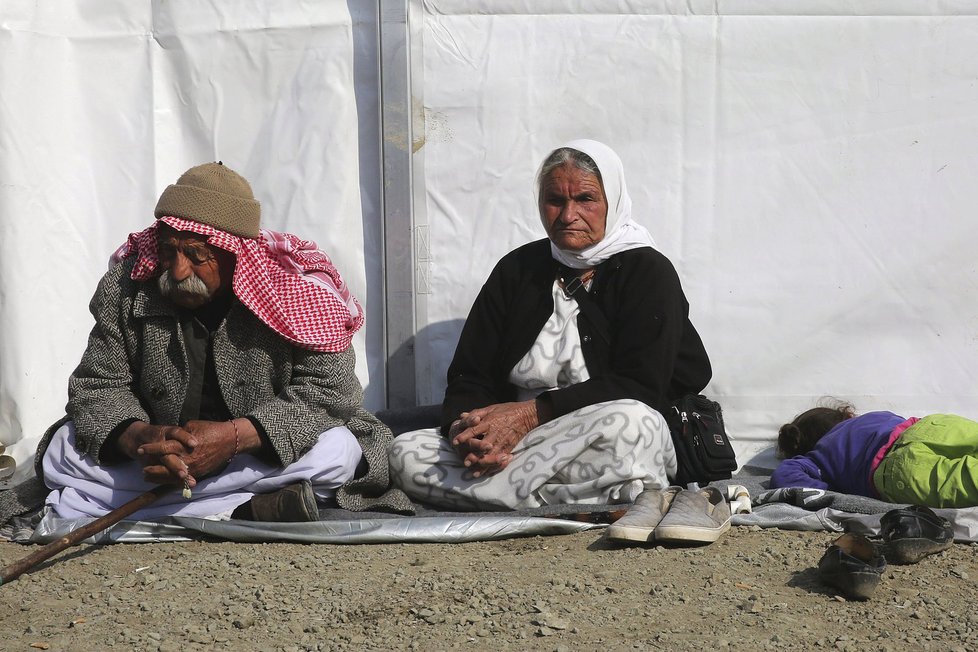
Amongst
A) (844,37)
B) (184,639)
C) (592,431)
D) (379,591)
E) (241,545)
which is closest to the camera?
(184,639)

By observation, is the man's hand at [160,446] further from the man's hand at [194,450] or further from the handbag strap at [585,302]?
the handbag strap at [585,302]

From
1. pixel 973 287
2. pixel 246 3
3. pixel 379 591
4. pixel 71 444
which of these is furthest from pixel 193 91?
pixel 973 287

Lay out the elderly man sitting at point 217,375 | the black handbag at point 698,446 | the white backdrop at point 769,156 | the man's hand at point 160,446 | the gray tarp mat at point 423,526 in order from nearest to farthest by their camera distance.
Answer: the man's hand at point 160,446 < the gray tarp mat at point 423,526 < the elderly man sitting at point 217,375 < the black handbag at point 698,446 < the white backdrop at point 769,156

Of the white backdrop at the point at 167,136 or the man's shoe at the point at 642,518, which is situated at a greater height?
the white backdrop at the point at 167,136

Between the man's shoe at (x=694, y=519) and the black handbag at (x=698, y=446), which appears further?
the black handbag at (x=698, y=446)

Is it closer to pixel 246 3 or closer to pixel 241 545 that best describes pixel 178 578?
pixel 241 545

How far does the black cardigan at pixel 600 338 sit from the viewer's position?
14.3 ft

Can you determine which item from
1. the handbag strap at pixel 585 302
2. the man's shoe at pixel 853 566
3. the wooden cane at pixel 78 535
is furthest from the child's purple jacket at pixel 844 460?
the wooden cane at pixel 78 535

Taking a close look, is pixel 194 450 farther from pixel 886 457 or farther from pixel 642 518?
pixel 886 457

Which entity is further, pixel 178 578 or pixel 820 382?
pixel 820 382

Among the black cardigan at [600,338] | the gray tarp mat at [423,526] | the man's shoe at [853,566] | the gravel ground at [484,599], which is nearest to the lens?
the gravel ground at [484,599]

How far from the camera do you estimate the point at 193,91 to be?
5492 millimetres

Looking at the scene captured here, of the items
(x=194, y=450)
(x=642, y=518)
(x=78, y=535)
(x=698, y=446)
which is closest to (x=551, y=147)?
(x=698, y=446)

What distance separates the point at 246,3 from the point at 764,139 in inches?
99.7
